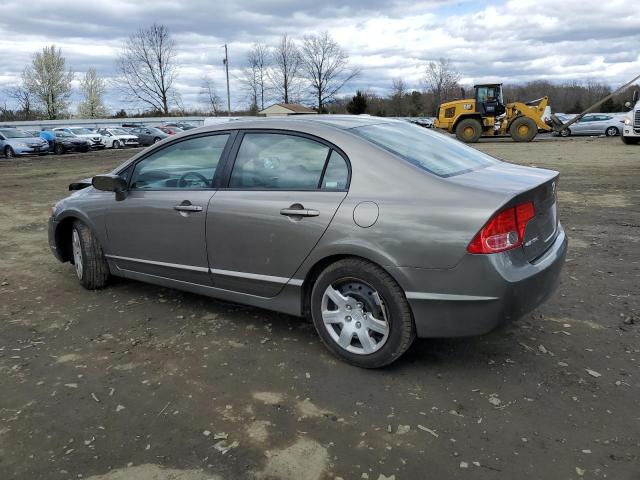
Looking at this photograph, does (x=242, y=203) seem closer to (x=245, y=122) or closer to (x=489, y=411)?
(x=245, y=122)

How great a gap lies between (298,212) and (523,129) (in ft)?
92.4

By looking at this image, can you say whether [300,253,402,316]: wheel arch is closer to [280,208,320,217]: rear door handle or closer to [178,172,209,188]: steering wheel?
[280,208,320,217]: rear door handle

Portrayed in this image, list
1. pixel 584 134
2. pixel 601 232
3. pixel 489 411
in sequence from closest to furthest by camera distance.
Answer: pixel 489 411 < pixel 601 232 < pixel 584 134

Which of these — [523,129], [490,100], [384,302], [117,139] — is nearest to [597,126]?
[523,129]

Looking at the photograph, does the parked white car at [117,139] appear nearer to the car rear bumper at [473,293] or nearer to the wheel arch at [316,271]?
the wheel arch at [316,271]

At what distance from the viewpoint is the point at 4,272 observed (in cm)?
576

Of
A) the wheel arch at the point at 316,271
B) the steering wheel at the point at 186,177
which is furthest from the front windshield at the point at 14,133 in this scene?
the wheel arch at the point at 316,271

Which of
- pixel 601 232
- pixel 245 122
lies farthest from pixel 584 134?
pixel 245 122

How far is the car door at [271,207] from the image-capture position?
11.3ft

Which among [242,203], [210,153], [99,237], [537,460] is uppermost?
[210,153]

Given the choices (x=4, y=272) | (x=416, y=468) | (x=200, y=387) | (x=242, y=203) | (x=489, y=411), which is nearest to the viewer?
(x=416, y=468)

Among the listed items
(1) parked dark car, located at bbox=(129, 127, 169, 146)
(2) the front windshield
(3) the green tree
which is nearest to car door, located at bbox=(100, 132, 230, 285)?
(2) the front windshield

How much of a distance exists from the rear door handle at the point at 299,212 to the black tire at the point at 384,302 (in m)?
0.34

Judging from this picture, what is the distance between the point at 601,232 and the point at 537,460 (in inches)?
201
